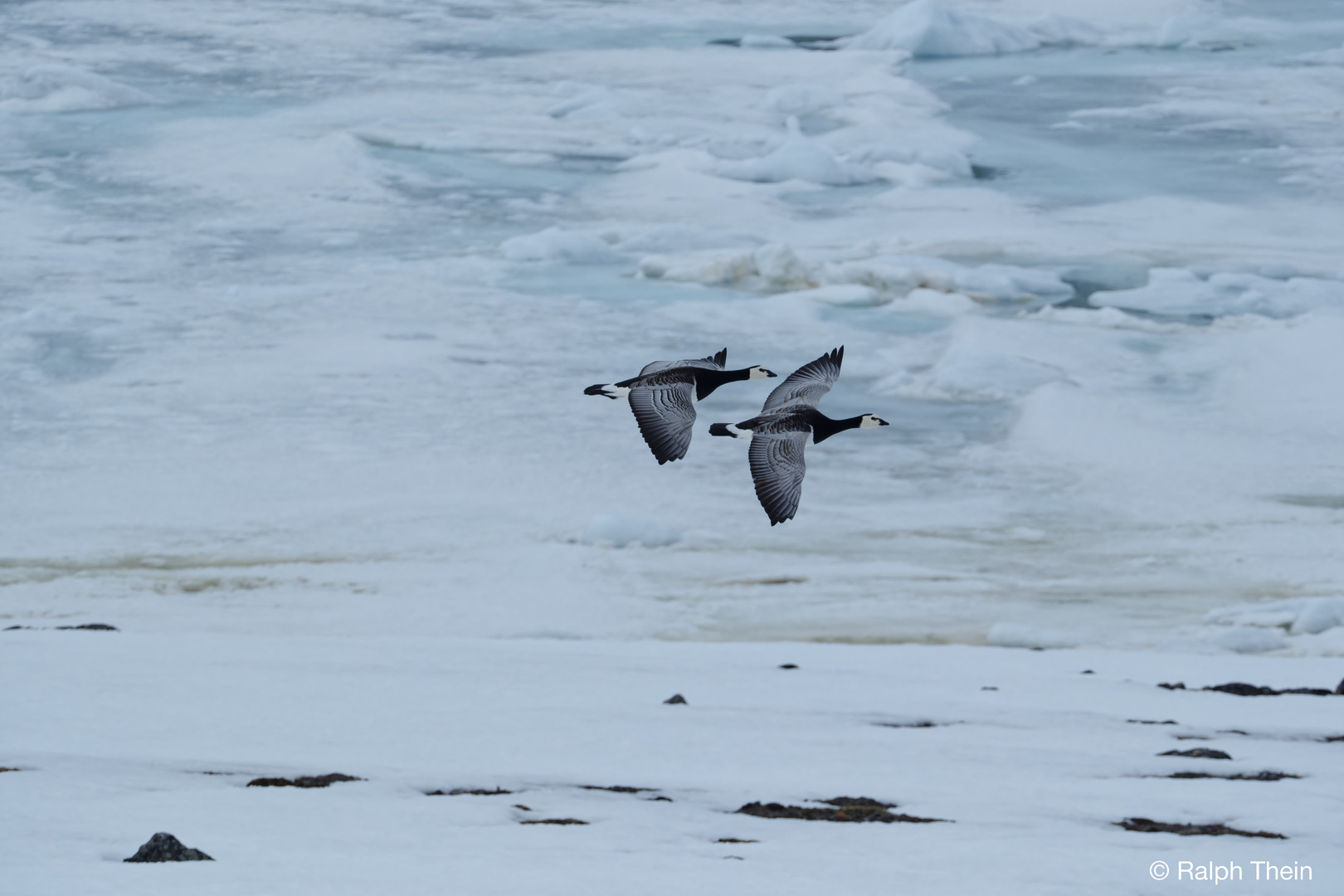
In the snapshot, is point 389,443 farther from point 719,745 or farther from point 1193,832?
point 1193,832

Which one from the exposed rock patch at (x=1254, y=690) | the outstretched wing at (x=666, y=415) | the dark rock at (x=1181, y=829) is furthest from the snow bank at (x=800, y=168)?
the dark rock at (x=1181, y=829)

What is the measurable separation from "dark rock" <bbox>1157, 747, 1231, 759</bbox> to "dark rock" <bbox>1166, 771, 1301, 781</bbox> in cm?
24

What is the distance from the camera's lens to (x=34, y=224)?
19.2 meters

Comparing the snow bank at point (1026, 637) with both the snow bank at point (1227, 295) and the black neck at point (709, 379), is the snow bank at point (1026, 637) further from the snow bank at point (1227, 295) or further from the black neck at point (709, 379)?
the snow bank at point (1227, 295)

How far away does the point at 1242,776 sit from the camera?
6.05 m

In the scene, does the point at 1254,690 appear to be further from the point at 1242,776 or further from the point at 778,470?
the point at 778,470

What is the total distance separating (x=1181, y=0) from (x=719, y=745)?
103 feet

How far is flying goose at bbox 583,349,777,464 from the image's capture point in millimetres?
5203

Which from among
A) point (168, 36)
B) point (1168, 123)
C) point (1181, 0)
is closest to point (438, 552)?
point (1168, 123)

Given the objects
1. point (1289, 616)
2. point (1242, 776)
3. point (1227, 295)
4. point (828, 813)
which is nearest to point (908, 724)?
point (1242, 776)

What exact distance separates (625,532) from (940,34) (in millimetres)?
20701

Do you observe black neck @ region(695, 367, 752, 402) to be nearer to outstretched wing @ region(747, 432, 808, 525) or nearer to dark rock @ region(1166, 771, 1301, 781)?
outstretched wing @ region(747, 432, 808, 525)

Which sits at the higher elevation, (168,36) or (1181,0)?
(1181,0)

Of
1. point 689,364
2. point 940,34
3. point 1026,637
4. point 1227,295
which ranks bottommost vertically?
point 1026,637
